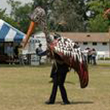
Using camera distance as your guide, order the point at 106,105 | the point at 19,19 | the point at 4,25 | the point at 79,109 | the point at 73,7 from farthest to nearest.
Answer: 1. the point at 19,19
2. the point at 73,7
3. the point at 4,25
4. the point at 106,105
5. the point at 79,109

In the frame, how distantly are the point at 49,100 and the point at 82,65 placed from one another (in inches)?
46.9

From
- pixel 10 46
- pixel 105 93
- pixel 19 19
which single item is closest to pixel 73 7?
pixel 19 19

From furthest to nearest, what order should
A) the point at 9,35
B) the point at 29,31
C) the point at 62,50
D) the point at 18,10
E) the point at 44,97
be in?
the point at 18,10 → the point at 9,35 → the point at 44,97 → the point at 62,50 → the point at 29,31

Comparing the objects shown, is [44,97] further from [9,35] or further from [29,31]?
[9,35]

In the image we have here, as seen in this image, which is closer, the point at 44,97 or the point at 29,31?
the point at 29,31

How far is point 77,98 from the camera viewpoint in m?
13.2

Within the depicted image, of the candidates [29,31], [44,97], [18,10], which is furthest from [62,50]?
[18,10]

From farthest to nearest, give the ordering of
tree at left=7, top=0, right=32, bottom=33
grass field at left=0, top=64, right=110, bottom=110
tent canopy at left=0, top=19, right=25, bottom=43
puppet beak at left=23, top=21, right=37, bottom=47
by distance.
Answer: tree at left=7, top=0, right=32, bottom=33
tent canopy at left=0, top=19, right=25, bottom=43
grass field at left=0, top=64, right=110, bottom=110
puppet beak at left=23, top=21, right=37, bottom=47

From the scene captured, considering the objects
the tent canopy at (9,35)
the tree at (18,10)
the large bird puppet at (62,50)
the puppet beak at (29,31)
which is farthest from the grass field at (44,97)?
the tree at (18,10)

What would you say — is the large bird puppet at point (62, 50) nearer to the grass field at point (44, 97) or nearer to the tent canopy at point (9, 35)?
the grass field at point (44, 97)

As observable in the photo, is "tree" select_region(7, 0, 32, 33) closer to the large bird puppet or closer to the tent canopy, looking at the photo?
the tent canopy

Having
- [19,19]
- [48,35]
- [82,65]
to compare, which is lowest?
[82,65]

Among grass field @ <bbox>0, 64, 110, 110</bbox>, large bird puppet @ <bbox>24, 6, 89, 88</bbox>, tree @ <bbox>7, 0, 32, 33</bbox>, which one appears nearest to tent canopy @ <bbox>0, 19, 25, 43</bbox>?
grass field @ <bbox>0, 64, 110, 110</bbox>

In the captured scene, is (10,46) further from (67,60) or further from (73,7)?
(73,7)
